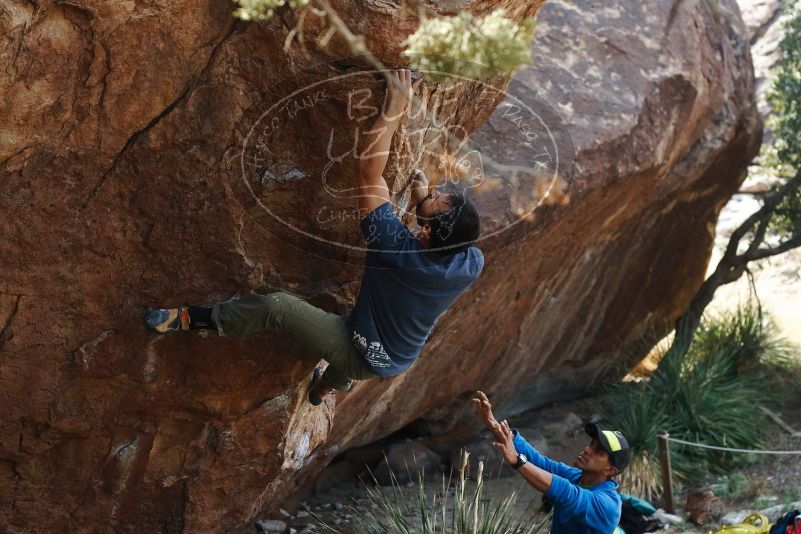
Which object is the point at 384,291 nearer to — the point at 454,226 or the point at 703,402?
the point at 454,226

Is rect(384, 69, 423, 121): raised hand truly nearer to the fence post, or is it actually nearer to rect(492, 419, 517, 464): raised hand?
rect(492, 419, 517, 464): raised hand

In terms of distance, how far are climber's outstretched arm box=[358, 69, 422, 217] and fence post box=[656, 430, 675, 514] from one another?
198 inches

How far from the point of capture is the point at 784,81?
11789 mm

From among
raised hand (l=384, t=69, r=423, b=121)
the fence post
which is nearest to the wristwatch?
raised hand (l=384, t=69, r=423, b=121)

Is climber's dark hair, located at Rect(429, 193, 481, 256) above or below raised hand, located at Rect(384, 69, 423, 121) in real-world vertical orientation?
below

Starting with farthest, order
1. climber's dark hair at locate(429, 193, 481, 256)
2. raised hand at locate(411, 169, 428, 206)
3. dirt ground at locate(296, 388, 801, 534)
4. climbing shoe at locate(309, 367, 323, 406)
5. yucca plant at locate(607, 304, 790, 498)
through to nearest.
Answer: yucca plant at locate(607, 304, 790, 498), dirt ground at locate(296, 388, 801, 534), climbing shoe at locate(309, 367, 323, 406), raised hand at locate(411, 169, 428, 206), climber's dark hair at locate(429, 193, 481, 256)

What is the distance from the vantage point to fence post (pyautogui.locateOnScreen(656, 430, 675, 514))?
8781 mm

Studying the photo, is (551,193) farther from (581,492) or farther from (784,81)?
(784,81)

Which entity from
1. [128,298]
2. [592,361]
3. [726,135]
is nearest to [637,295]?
[592,361]

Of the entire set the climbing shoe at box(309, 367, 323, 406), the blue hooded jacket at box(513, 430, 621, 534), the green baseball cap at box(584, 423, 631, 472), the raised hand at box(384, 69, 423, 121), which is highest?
the raised hand at box(384, 69, 423, 121)

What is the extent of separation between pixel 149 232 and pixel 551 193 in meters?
3.18

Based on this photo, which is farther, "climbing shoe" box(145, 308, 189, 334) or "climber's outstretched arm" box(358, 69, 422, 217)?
"climbing shoe" box(145, 308, 189, 334)

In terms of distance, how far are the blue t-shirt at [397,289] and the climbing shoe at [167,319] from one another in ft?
2.70

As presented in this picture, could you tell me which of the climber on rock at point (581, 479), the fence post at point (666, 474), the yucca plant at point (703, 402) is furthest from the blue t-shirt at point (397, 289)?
the yucca plant at point (703, 402)
